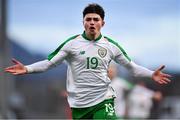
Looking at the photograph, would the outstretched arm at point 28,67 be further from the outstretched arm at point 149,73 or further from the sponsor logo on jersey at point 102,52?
the outstretched arm at point 149,73

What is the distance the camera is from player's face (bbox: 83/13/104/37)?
1062cm

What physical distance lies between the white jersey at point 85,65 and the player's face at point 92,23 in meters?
0.12

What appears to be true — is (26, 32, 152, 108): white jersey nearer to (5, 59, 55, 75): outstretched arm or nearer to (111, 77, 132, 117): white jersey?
(5, 59, 55, 75): outstretched arm

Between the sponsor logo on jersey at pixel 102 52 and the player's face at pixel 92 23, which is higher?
the player's face at pixel 92 23

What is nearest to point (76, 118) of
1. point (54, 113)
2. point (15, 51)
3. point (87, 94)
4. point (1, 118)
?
point (87, 94)

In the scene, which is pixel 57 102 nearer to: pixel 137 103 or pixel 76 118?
pixel 137 103

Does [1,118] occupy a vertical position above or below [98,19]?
below

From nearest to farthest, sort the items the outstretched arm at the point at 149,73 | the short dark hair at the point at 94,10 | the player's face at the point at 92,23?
1. the player's face at the point at 92,23
2. the short dark hair at the point at 94,10
3. the outstretched arm at the point at 149,73

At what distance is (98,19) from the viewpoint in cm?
1068

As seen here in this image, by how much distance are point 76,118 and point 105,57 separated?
31.8 inches

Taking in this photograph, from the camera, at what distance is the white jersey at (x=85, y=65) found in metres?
10.7

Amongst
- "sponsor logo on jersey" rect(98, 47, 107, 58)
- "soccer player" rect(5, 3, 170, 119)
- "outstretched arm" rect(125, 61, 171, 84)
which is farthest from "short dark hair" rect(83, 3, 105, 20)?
"outstretched arm" rect(125, 61, 171, 84)

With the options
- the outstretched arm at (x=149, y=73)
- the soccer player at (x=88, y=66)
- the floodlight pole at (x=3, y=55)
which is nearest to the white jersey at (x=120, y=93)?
the floodlight pole at (x=3, y=55)

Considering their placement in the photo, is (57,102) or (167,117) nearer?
(167,117)
